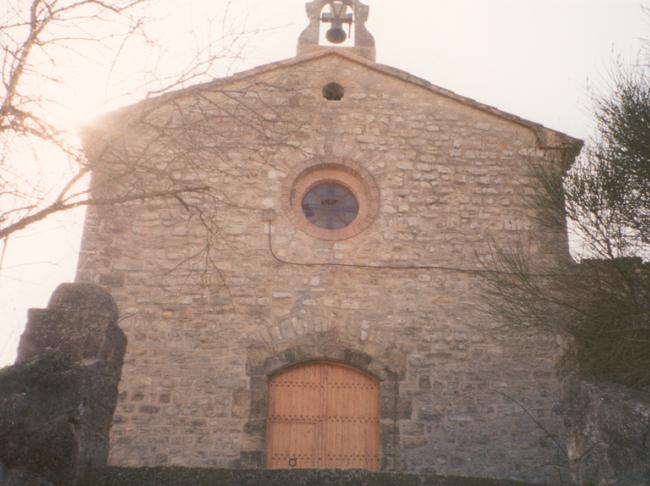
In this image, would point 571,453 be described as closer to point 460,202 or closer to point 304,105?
point 460,202

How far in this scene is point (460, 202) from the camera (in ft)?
30.0

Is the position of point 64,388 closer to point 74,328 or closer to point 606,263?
point 74,328

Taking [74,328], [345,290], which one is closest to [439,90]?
[345,290]

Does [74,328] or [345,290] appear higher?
[345,290]

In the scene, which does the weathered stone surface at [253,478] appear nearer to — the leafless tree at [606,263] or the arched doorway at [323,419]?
the leafless tree at [606,263]

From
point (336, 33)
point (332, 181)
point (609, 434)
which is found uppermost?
point (336, 33)

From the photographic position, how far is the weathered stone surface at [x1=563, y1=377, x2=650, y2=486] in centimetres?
413

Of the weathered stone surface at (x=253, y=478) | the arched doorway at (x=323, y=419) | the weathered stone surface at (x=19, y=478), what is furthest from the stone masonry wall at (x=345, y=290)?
the weathered stone surface at (x=19, y=478)

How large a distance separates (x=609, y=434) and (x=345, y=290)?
4590mm

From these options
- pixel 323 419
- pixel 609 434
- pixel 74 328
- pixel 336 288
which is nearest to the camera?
pixel 74 328

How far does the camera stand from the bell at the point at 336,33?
1165cm

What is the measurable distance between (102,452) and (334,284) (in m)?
4.88

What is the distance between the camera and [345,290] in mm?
8578

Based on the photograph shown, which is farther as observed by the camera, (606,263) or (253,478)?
(606,263)
